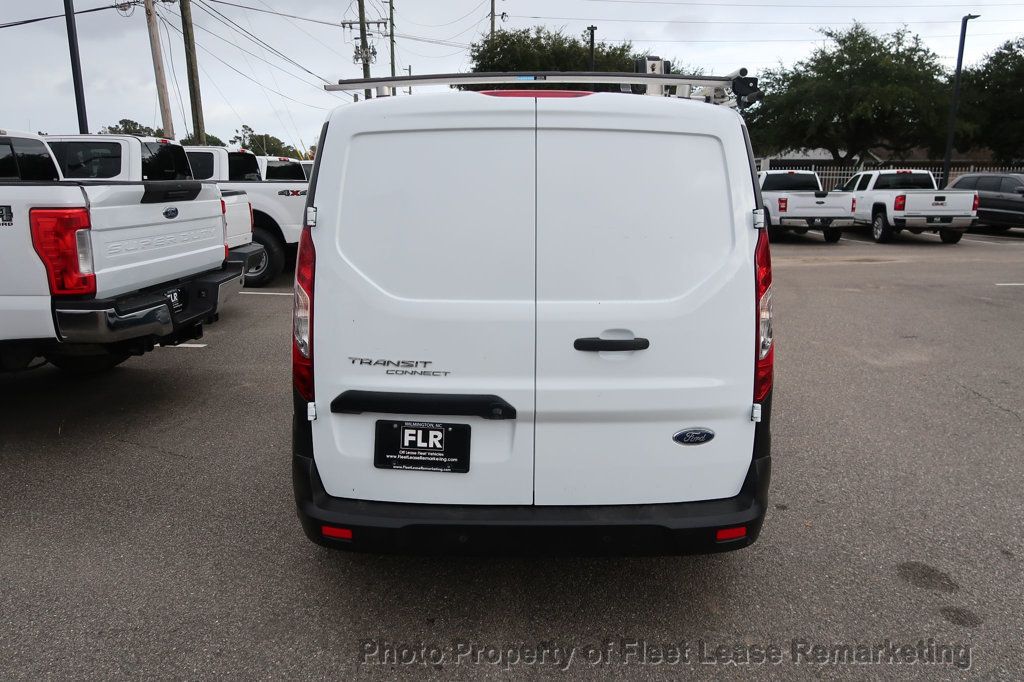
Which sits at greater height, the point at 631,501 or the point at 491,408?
the point at 491,408

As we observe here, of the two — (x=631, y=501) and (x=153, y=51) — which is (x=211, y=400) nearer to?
(x=631, y=501)

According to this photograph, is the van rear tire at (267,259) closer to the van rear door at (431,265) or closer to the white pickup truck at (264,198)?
the white pickup truck at (264,198)

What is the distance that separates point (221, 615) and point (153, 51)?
60.4ft

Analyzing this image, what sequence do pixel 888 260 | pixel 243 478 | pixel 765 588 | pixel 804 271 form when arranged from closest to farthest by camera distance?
pixel 765 588, pixel 243 478, pixel 804 271, pixel 888 260

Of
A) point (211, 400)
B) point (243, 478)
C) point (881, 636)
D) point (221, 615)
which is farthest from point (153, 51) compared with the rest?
point (881, 636)

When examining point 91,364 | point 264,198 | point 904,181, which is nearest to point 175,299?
point 91,364

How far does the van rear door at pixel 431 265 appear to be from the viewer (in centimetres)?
256

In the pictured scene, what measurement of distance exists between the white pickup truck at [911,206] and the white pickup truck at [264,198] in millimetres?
13617

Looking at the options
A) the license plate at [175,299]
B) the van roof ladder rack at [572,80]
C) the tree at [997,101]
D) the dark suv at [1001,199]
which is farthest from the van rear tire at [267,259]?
the tree at [997,101]

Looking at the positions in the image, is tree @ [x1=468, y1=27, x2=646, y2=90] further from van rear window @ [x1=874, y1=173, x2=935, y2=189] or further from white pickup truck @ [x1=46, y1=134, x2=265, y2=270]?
white pickup truck @ [x1=46, y1=134, x2=265, y2=270]

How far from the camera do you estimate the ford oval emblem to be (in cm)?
267

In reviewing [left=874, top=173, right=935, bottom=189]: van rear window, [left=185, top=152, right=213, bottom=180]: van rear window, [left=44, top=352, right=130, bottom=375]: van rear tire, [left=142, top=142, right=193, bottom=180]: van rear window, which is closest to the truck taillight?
[left=44, top=352, right=130, bottom=375]: van rear tire

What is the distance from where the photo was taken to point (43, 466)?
174 inches

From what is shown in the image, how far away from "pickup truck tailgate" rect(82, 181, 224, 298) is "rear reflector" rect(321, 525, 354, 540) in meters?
2.60
